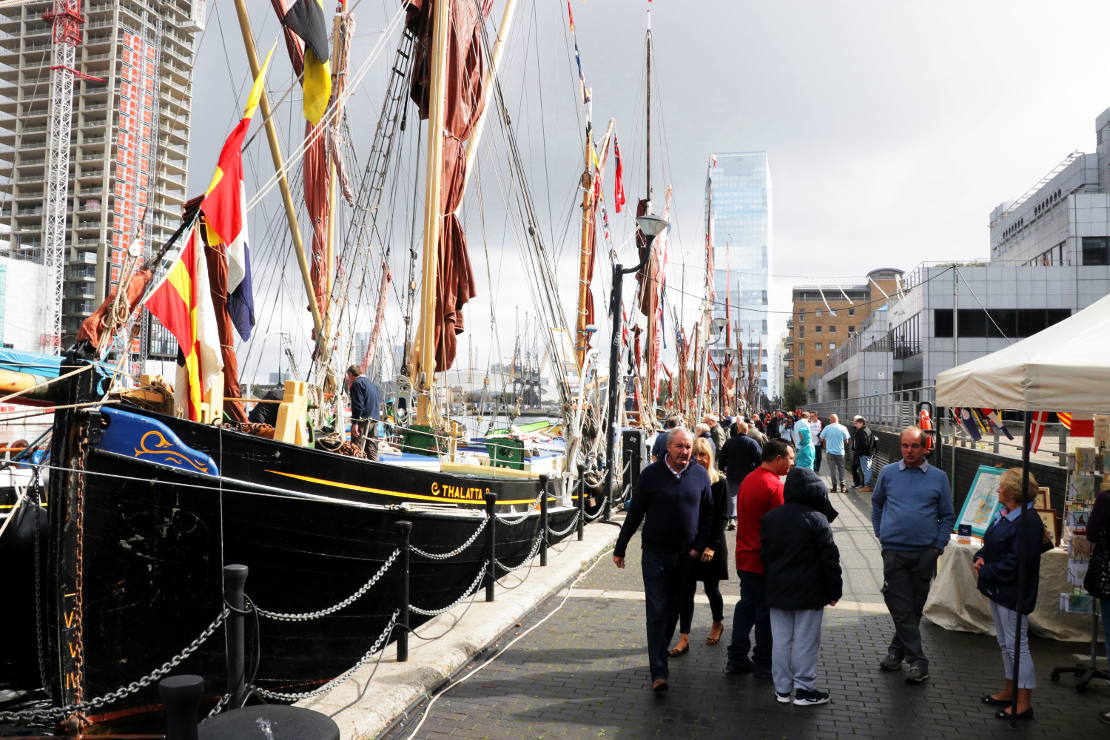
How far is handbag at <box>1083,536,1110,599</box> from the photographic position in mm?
5043

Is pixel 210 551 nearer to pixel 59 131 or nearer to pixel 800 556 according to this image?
pixel 800 556

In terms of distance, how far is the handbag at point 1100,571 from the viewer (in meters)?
5.04

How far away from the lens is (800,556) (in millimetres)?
5234

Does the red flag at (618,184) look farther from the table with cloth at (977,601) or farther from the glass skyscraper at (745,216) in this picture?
the glass skyscraper at (745,216)

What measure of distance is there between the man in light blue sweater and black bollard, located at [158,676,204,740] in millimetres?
4842

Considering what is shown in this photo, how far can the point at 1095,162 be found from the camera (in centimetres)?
5544

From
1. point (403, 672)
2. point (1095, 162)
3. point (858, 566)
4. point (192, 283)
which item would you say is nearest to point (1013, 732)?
point (403, 672)

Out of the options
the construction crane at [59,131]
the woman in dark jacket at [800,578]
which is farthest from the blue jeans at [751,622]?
the construction crane at [59,131]

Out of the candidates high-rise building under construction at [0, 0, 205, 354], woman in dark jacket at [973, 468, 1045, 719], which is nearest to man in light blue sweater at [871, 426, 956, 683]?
woman in dark jacket at [973, 468, 1045, 719]

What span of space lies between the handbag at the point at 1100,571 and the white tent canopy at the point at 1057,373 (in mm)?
875

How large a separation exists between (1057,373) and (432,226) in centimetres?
844

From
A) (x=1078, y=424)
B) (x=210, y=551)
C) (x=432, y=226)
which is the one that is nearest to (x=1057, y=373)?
(x=1078, y=424)

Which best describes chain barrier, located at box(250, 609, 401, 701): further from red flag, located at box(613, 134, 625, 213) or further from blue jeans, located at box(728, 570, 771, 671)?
red flag, located at box(613, 134, 625, 213)

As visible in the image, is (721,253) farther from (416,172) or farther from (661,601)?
(661,601)
